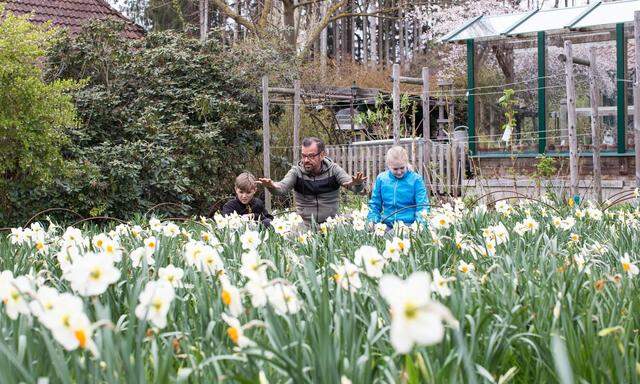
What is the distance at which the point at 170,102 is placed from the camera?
508 inches

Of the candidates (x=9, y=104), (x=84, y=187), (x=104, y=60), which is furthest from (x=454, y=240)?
(x=104, y=60)

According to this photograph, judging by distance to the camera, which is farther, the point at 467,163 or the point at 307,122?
the point at 307,122

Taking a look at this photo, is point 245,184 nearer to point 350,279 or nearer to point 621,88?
point 350,279

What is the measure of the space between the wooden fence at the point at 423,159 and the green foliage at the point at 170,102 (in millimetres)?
1707

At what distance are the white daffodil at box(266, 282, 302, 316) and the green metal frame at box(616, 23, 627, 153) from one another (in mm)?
11623

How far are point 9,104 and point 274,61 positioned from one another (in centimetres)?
647

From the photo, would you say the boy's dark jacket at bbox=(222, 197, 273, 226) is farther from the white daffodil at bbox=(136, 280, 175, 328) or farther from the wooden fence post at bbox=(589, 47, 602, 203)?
the white daffodil at bbox=(136, 280, 175, 328)

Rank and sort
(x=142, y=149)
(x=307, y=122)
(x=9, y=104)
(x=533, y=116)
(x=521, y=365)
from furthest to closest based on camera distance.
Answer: (x=307, y=122)
(x=533, y=116)
(x=142, y=149)
(x=9, y=104)
(x=521, y=365)

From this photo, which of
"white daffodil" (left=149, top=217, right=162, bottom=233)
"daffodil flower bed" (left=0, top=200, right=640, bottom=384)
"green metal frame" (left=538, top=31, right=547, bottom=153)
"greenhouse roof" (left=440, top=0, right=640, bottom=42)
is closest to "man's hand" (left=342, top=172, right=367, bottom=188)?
"white daffodil" (left=149, top=217, right=162, bottom=233)

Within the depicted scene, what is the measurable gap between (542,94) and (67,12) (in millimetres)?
8638

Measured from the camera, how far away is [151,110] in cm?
1228

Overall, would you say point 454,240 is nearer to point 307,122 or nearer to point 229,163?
point 229,163

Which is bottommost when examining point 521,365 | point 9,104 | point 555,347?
point 521,365

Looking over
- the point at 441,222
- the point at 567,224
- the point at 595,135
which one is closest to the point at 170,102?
the point at 595,135
